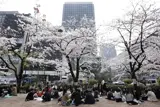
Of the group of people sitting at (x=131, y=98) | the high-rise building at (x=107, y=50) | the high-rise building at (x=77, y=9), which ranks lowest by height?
the group of people sitting at (x=131, y=98)

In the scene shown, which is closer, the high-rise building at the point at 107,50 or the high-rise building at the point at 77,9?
the high-rise building at the point at 107,50

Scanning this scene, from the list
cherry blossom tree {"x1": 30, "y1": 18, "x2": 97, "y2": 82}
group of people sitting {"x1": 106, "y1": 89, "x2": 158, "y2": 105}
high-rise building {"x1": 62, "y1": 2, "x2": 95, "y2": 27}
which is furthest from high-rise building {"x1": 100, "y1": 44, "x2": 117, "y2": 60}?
high-rise building {"x1": 62, "y1": 2, "x2": 95, "y2": 27}

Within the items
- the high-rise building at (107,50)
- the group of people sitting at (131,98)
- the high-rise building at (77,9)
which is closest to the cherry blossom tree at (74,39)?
the high-rise building at (107,50)

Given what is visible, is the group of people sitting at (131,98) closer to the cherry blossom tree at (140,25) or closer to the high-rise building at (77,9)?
the cherry blossom tree at (140,25)

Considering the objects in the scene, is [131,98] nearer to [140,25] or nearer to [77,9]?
[140,25]

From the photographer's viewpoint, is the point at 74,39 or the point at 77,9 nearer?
Result: the point at 74,39

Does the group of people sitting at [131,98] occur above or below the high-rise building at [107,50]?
below

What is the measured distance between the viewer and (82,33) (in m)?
16.1

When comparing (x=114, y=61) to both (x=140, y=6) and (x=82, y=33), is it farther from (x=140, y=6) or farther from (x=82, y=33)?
(x=140, y=6)

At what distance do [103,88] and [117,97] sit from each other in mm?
5344

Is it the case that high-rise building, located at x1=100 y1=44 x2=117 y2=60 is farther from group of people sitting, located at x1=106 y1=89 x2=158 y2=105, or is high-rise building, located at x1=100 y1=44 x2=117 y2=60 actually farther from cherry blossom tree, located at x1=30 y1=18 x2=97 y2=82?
group of people sitting, located at x1=106 y1=89 x2=158 y2=105

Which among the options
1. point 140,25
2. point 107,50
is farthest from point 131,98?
point 107,50

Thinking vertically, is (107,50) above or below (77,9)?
below

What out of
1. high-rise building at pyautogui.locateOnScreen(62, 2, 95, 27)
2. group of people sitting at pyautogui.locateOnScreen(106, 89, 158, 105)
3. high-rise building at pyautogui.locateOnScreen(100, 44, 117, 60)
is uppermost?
high-rise building at pyautogui.locateOnScreen(62, 2, 95, 27)
